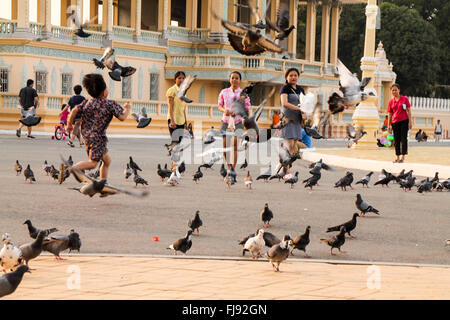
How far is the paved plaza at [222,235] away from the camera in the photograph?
7.15 meters

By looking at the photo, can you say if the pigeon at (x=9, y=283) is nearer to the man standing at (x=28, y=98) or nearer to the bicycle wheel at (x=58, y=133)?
the man standing at (x=28, y=98)

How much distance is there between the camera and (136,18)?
179 ft

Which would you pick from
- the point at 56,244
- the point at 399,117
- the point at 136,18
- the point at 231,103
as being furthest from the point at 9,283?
the point at 136,18

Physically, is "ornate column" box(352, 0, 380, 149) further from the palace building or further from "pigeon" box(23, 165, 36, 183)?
"pigeon" box(23, 165, 36, 183)

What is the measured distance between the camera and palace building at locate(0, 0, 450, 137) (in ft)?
149

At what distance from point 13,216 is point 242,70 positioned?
42.6m

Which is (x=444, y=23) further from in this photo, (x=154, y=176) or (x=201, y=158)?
(x=154, y=176)

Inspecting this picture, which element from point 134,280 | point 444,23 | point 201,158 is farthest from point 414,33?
point 134,280

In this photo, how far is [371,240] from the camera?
34.7ft

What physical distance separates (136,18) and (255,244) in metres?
47.0

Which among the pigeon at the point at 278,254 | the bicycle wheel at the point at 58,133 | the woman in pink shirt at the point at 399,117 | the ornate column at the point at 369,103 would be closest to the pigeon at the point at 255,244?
the pigeon at the point at 278,254

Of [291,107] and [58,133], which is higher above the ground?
[291,107]

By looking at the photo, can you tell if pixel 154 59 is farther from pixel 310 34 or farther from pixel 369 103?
pixel 369 103
